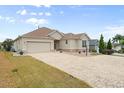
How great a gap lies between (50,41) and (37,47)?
277 centimetres

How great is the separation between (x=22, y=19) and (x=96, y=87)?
21.7m

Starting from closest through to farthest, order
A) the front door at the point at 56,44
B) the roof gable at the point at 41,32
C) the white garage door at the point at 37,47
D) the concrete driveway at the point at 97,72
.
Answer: the concrete driveway at the point at 97,72
the white garage door at the point at 37,47
the roof gable at the point at 41,32
the front door at the point at 56,44

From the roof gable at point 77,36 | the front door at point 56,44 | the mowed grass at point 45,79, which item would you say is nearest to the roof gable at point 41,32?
the front door at point 56,44

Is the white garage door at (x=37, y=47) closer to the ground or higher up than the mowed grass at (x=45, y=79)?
higher up

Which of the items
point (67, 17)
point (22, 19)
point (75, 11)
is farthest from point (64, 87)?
point (22, 19)

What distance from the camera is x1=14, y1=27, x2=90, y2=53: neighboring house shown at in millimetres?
31047

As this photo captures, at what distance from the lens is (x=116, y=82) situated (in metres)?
7.98

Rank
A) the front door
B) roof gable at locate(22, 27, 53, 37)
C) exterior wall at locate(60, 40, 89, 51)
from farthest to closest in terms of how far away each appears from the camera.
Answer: the front door < exterior wall at locate(60, 40, 89, 51) < roof gable at locate(22, 27, 53, 37)

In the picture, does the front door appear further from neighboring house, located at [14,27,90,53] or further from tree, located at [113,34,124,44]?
tree, located at [113,34,124,44]

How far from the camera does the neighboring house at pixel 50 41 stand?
3105 centimetres

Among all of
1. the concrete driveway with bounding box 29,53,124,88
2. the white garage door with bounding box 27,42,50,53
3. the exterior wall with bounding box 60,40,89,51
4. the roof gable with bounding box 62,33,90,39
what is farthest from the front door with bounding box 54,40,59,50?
the concrete driveway with bounding box 29,53,124,88

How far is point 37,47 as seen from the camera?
31516 millimetres

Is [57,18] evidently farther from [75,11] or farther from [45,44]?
[45,44]

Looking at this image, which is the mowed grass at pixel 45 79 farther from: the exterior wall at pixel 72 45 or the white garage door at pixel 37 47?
the exterior wall at pixel 72 45
